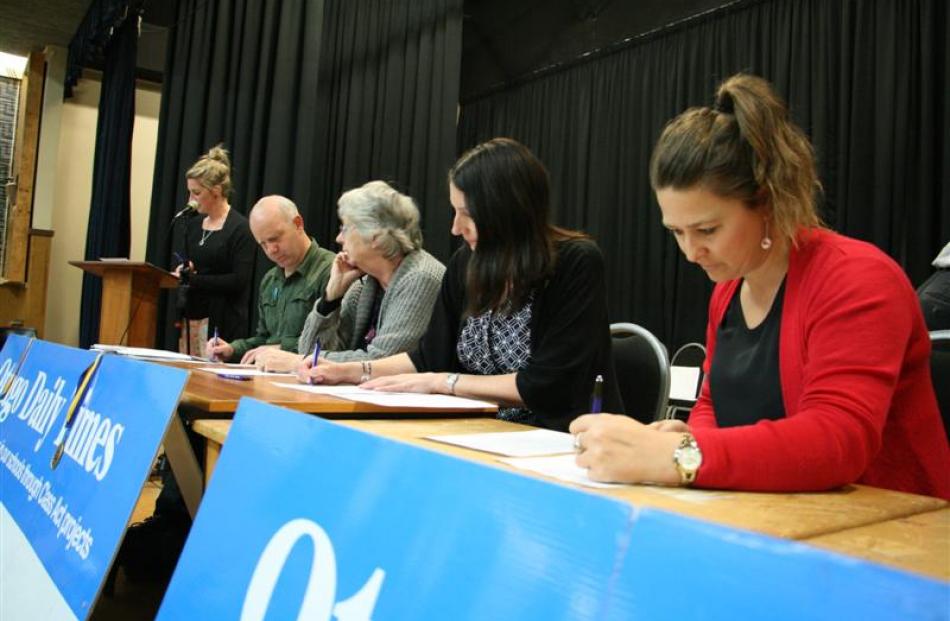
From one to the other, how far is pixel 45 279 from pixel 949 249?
23.4 ft

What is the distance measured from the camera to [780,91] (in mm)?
4164

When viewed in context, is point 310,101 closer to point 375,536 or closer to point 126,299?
point 126,299

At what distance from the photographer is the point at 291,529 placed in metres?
0.69

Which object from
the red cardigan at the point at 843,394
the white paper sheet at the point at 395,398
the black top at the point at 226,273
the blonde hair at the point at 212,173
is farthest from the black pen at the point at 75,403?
the blonde hair at the point at 212,173

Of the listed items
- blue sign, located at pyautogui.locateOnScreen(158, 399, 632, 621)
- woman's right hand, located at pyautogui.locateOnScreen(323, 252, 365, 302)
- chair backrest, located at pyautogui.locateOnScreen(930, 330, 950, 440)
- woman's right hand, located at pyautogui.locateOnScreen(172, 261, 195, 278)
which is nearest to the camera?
blue sign, located at pyautogui.locateOnScreen(158, 399, 632, 621)

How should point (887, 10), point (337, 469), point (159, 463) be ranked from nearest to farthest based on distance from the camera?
point (337, 469), point (159, 463), point (887, 10)

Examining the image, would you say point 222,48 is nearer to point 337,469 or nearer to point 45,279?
point 45,279

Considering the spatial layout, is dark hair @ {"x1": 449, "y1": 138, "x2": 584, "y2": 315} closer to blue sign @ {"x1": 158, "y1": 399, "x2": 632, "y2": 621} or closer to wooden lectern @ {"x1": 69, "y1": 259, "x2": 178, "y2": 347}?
blue sign @ {"x1": 158, "y1": 399, "x2": 632, "y2": 621}

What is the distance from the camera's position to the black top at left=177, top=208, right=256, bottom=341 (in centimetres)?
342

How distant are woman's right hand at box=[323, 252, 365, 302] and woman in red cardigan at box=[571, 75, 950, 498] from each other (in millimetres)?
1488

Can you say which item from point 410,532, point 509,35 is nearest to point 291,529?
point 410,532

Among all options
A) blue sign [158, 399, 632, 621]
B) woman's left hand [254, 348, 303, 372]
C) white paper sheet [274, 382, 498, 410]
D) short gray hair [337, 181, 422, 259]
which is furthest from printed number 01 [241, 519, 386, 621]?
short gray hair [337, 181, 422, 259]

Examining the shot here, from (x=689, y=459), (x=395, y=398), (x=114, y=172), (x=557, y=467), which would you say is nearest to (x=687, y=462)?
(x=689, y=459)

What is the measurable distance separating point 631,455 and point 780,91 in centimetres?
397
